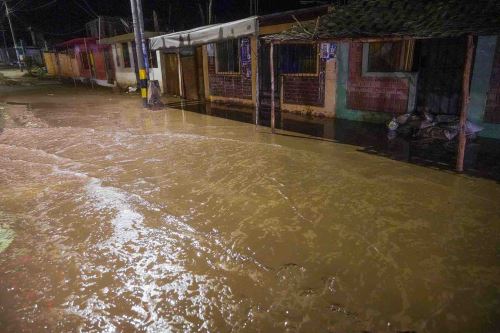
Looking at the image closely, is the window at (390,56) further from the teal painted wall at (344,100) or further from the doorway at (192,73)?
the doorway at (192,73)

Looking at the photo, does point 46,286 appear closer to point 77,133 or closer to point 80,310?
point 80,310

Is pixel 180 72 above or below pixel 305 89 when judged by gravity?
above

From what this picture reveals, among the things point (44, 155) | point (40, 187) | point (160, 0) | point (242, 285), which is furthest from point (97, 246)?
point (160, 0)

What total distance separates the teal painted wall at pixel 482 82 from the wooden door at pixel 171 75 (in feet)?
47.3

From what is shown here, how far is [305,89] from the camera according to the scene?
12188mm

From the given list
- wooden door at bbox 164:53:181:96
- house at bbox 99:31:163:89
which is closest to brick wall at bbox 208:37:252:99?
wooden door at bbox 164:53:181:96

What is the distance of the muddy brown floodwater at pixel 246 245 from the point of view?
9.90ft

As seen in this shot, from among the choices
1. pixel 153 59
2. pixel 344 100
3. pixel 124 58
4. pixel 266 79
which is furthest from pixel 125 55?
pixel 344 100

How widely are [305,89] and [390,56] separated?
10.5ft

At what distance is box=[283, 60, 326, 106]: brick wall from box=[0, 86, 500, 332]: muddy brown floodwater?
475 cm

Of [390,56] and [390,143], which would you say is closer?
[390,143]

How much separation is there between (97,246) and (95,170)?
10.3ft

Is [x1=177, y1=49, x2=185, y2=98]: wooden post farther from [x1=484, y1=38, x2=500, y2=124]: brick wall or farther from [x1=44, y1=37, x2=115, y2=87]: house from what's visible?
[x1=484, y1=38, x2=500, y2=124]: brick wall

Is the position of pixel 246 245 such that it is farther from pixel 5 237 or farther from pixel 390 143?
pixel 390 143
